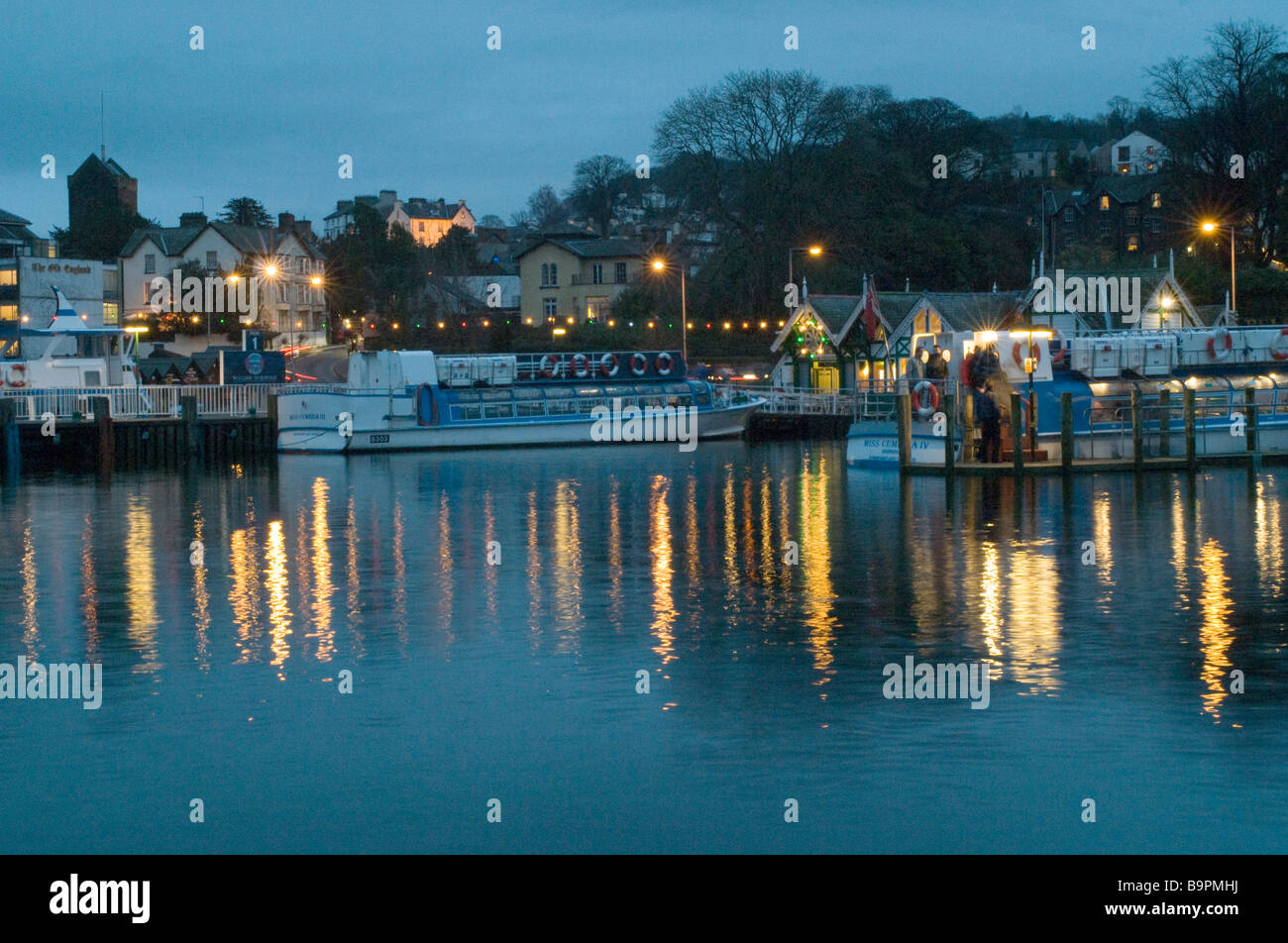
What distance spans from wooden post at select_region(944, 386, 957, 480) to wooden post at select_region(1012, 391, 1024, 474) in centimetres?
143

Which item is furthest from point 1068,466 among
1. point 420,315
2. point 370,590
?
point 420,315

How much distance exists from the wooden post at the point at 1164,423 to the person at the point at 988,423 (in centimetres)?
469

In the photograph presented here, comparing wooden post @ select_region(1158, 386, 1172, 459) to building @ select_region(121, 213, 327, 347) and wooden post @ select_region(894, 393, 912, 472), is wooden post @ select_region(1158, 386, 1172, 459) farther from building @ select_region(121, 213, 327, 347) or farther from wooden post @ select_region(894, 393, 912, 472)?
building @ select_region(121, 213, 327, 347)

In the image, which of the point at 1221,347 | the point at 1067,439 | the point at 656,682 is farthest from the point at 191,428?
the point at 656,682

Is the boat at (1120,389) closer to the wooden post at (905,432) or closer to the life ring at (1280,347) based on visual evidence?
the life ring at (1280,347)

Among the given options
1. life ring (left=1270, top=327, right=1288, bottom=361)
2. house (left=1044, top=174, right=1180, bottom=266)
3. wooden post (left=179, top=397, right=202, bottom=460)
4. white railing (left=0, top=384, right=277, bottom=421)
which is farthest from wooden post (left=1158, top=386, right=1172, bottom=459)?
house (left=1044, top=174, right=1180, bottom=266)

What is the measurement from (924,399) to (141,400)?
91.8 ft

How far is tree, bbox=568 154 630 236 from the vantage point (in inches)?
5699

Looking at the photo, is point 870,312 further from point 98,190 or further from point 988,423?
point 98,190

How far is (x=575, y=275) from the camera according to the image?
335ft

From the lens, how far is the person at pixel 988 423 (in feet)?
124
